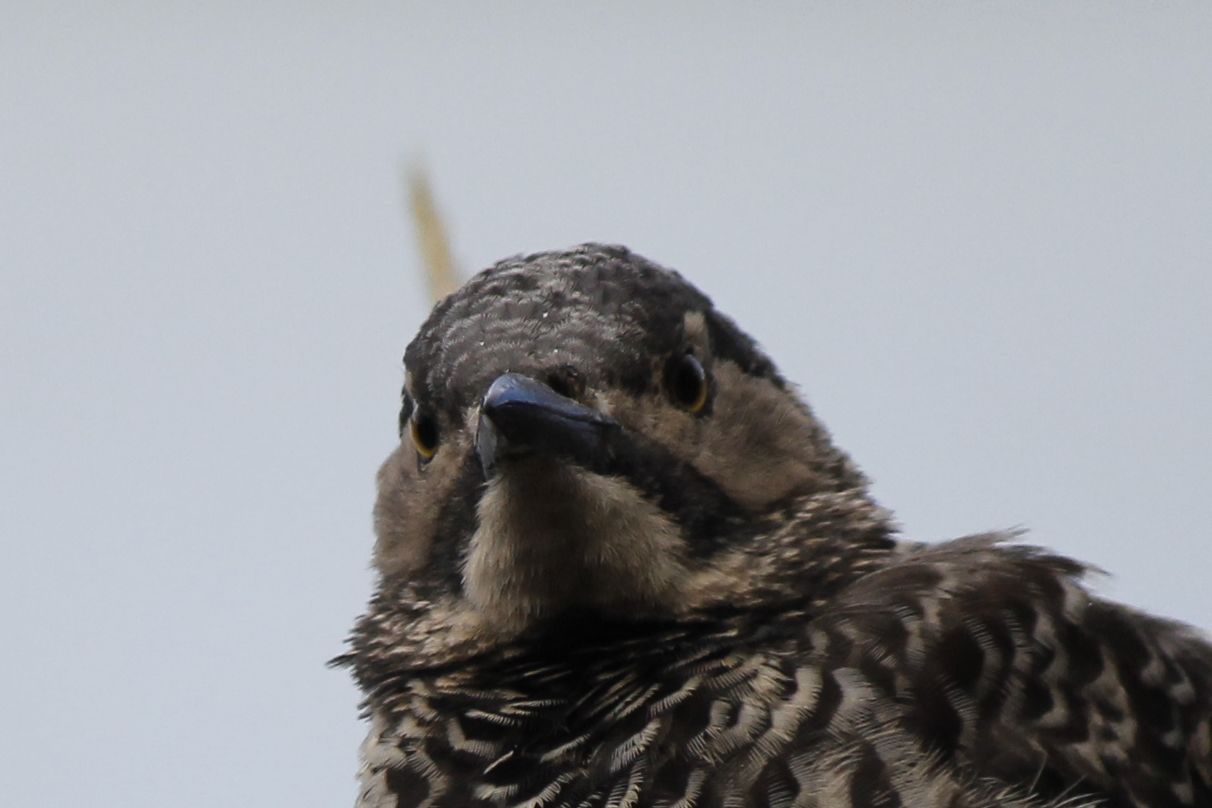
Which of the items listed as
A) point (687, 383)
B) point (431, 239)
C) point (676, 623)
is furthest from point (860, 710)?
point (431, 239)

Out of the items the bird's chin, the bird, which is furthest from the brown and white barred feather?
the bird's chin

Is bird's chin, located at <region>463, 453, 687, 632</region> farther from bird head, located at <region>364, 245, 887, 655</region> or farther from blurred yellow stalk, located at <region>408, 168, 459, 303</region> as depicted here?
blurred yellow stalk, located at <region>408, 168, 459, 303</region>

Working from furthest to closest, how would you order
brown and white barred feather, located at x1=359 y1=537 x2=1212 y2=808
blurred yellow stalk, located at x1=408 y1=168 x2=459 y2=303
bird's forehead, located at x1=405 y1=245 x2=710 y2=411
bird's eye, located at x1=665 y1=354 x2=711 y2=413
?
blurred yellow stalk, located at x1=408 y1=168 x2=459 y2=303
bird's eye, located at x1=665 y1=354 x2=711 y2=413
bird's forehead, located at x1=405 y1=245 x2=710 y2=411
brown and white barred feather, located at x1=359 y1=537 x2=1212 y2=808

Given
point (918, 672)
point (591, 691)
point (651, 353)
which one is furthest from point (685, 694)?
point (651, 353)

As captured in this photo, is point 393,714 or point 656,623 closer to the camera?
point 656,623

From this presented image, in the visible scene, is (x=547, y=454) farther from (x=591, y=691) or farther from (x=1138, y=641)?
(x=1138, y=641)

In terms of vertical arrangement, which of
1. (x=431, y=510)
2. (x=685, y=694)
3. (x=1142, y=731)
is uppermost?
(x=431, y=510)

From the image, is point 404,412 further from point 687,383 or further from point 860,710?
point 860,710
